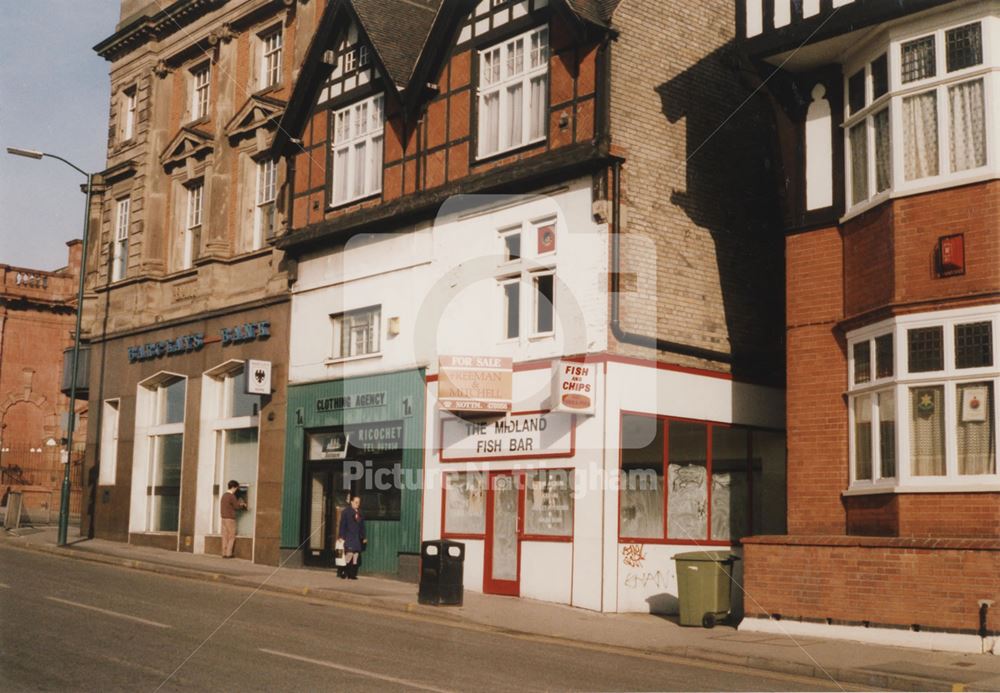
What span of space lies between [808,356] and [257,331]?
48.0ft

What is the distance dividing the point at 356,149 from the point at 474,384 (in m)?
7.87

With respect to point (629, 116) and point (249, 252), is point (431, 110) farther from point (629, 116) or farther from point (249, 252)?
point (249, 252)

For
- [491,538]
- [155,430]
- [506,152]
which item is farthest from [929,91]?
[155,430]

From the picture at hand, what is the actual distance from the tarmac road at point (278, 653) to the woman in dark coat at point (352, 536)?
175 inches

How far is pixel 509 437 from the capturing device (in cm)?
2095

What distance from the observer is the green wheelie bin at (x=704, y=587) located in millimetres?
17281

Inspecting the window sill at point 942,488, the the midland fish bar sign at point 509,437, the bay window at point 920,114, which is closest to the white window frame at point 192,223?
the the midland fish bar sign at point 509,437

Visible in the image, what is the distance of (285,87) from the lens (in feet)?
93.8

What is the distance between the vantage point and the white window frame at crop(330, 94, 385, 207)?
25.2m

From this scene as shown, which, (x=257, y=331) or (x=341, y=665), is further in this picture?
(x=257, y=331)

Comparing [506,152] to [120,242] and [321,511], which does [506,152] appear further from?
[120,242]

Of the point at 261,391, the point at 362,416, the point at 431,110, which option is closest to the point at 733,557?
the point at 362,416

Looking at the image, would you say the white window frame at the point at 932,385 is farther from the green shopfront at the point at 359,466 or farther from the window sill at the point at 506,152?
the green shopfront at the point at 359,466

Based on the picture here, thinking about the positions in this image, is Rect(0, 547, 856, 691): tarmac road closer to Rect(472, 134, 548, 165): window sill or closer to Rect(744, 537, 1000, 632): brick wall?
Rect(744, 537, 1000, 632): brick wall
